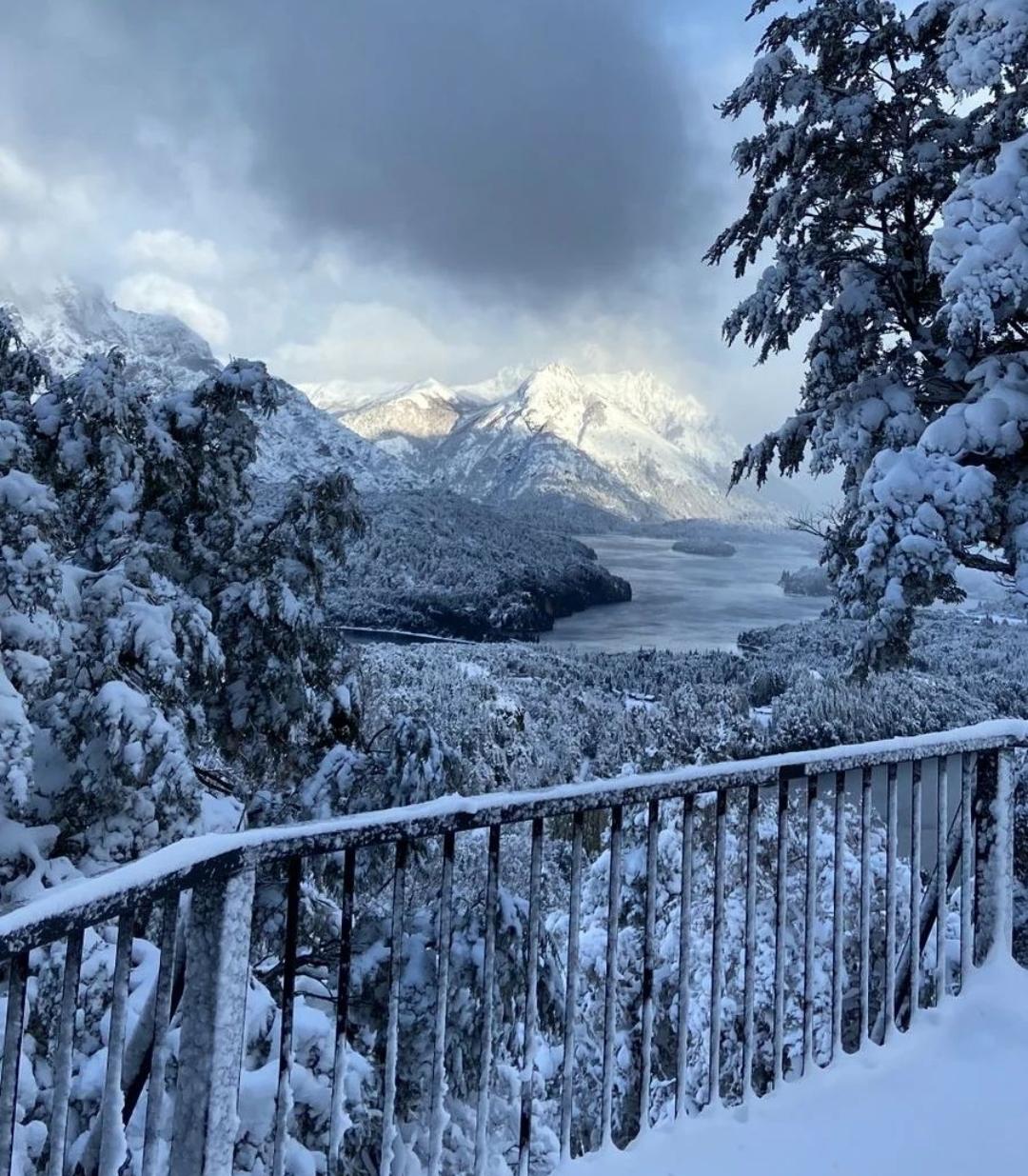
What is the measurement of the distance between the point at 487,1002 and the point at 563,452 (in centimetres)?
5006

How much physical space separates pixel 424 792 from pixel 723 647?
25.0 m

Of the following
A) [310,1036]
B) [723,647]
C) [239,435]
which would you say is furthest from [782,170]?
[723,647]

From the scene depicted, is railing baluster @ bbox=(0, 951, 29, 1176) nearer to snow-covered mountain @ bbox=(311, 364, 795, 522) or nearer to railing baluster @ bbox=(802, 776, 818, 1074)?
railing baluster @ bbox=(802, 776, 818, 1074)

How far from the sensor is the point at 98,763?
430 cm

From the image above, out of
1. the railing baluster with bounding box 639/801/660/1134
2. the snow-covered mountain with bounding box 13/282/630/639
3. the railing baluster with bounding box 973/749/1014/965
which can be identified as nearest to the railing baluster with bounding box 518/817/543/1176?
the railing baluster with bounding box 639/801/660/1134

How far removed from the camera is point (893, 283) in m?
9.39

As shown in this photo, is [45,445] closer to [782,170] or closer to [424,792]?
[424,792]

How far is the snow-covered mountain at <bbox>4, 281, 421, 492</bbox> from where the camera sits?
7.41 metres

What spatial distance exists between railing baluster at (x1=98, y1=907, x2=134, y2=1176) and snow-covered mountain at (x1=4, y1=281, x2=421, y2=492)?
5.10 m

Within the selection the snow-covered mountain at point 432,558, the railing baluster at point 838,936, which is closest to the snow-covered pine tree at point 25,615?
the railing baluster at point 838,936

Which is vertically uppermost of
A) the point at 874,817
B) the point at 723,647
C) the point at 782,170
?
the point at 782,170

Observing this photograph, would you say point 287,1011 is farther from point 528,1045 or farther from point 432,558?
point 432,558

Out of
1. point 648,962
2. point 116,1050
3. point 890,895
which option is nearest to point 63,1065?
point 116,1050

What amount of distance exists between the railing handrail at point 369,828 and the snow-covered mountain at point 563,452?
66.5 feet
